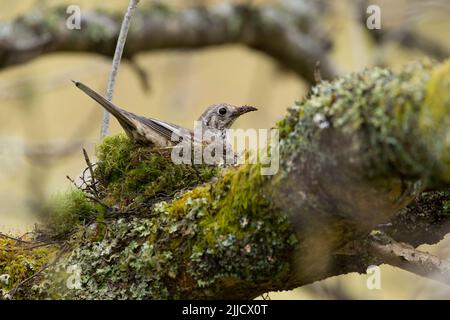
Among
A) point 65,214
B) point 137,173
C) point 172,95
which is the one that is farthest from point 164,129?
point 172,95

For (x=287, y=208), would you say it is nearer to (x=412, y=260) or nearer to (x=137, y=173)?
(x=412, y=260)

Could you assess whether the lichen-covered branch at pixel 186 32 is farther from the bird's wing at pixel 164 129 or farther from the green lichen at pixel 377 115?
the green lichen at pixel 377 115

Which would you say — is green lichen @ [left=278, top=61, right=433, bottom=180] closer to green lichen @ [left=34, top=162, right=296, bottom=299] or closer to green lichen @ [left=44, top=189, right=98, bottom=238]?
green lichen @ [left=34, top=162, right=296, bottom=299]

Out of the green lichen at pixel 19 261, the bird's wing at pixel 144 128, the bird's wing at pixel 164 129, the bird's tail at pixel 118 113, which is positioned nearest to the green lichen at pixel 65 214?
the green lichen at pixel 19 261

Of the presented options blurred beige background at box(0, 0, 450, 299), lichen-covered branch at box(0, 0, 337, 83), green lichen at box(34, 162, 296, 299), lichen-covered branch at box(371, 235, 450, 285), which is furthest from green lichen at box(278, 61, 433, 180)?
lichen-covered branch at box(0, 0, 337, 83)

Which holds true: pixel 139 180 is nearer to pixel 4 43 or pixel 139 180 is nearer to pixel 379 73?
pixel 379 73

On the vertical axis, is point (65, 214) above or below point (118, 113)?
below
